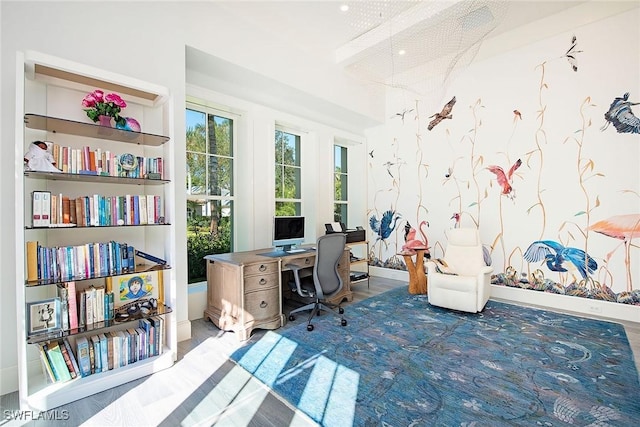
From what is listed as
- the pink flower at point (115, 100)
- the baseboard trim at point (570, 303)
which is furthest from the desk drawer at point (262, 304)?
the baseboard trim at point (570, 303)

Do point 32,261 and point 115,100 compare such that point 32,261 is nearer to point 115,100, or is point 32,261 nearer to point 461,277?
point 115,100

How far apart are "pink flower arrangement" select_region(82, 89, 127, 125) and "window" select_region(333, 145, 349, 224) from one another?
3.76 metres

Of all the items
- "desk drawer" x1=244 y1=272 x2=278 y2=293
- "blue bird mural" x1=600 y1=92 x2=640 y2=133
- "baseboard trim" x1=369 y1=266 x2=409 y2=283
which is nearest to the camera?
"desk drawer" x1=244 y1=272 x2=278 y2=293

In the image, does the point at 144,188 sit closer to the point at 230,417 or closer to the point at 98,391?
the point at 98,391

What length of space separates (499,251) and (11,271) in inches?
208

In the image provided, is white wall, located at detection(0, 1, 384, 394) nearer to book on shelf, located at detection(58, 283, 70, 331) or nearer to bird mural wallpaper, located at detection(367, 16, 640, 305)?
book on shelf, located at detection(58, 283, 70, 331)

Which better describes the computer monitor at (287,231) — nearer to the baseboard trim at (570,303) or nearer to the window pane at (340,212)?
the window pane at (340,212)

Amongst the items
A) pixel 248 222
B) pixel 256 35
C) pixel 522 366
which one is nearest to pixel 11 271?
pixel 248 222

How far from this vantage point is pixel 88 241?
7.88 ft

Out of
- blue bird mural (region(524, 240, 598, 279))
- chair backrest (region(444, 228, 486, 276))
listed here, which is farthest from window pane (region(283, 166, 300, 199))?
blue bird mural (region(524, 240, 598, 279))

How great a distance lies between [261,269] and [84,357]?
1518mm

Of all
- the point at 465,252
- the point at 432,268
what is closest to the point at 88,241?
the point at 432,268

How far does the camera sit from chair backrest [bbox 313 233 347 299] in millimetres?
3131

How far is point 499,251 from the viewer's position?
4.30 m
